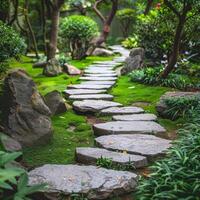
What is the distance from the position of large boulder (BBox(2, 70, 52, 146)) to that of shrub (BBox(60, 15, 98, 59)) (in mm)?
8699

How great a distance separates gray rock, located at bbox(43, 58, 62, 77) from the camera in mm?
10602

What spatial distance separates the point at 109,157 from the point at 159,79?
4953mm

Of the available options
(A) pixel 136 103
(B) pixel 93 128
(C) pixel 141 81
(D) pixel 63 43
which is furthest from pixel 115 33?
(B) pixel 93 128

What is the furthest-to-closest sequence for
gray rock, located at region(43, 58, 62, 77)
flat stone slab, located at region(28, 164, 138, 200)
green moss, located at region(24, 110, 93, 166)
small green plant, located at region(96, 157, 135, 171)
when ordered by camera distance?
1. gray rock, located at region(43, 58, 62, 77)
2. green moss, located at region(24, 110, 93, 166)
3. small green plant, located at region(96, 157, 135, 171)
4. flat stone slab, located at region(28, 164, 138, 200)

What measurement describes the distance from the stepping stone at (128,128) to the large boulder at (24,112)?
0.74m

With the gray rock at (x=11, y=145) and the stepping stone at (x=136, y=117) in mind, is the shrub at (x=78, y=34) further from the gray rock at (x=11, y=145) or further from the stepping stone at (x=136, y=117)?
the gray rock at (x=11, y=145)

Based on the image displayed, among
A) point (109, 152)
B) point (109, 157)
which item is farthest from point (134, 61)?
point (109, 157)

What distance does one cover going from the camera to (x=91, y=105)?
688cm

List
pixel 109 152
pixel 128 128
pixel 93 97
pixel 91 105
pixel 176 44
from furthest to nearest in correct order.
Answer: pixel 176 44
pixel 93 97
pixel 91 105
pixel 128 128
pixel 109 152

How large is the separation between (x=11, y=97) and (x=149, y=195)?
2.40 m

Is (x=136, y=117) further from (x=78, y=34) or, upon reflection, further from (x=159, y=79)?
(x=78, y=34)

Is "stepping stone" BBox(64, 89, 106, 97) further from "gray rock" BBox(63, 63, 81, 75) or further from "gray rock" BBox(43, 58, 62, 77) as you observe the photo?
"gray rock" BBox(63, 63, 81, 75)

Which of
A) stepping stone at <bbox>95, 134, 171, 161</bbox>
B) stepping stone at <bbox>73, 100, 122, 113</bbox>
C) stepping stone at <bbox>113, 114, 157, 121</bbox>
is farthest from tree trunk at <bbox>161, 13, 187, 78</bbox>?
stepping stone at <bbox>95, 134, 171, 161</bbox>

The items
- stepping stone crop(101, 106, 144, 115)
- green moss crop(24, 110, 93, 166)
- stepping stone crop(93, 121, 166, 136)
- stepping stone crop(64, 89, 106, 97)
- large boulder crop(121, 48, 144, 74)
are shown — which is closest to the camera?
green moss crop(24, 110, 93, 166)
